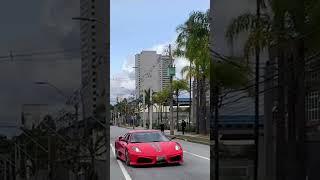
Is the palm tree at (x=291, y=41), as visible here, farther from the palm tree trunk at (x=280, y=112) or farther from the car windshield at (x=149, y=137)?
the car windshield at (x=149, y=137)

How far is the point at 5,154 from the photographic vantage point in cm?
247

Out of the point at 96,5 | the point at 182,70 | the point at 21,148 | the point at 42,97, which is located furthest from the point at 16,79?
the point at 182,70

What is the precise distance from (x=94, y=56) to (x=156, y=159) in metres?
10.6

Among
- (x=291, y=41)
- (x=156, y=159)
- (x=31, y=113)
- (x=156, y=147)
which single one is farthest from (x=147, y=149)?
(x=291, y=41)

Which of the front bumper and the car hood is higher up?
the car hood

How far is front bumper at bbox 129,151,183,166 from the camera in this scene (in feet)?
38.4

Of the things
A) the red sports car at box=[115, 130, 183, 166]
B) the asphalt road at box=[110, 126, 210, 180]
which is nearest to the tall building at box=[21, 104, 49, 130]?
the asphalt road at box=[110, 126, 210, 180]

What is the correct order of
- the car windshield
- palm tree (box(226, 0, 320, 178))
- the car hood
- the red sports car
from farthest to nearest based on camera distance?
the car windshield → the car hood → the red sports car → palm tree (box(226, 0, 320, 178))

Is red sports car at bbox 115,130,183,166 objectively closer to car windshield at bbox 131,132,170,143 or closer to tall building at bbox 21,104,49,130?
car windshield at bbox 131,132,170,143

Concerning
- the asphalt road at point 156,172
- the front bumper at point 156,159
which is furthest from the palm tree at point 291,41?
the front bumper at point 156,159

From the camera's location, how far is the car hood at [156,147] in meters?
12.8

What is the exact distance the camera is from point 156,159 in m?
12.9

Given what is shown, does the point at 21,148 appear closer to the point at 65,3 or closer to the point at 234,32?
the point at 65,3

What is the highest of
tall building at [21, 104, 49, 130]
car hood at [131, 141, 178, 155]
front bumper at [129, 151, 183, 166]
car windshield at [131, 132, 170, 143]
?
tall building at [21, 104, 49, 130]
